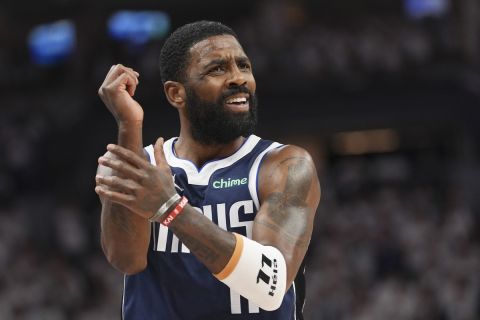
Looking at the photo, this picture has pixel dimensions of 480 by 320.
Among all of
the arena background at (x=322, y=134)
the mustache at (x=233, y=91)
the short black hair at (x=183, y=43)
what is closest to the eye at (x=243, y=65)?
the mustache at (x=233, y=91)

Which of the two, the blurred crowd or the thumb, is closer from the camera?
the thumb

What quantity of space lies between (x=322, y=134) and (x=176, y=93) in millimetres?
18047

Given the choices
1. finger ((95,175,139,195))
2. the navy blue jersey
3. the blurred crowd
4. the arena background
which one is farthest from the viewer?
the arena background

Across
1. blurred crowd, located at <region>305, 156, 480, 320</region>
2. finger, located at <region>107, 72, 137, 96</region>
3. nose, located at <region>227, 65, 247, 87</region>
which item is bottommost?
blurred crowd, located at <region>305, 156, 480, 320</region>

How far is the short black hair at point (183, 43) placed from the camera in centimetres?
524

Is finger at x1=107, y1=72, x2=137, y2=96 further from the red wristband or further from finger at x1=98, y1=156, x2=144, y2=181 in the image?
the red wristband

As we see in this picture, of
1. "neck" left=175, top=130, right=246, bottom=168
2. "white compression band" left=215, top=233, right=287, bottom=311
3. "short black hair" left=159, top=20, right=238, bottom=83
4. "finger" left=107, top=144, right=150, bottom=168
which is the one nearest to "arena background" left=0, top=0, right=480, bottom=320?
"neck" left=175, top=130, right=246, bottom=168

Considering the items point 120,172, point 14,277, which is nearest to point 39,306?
point 14,277

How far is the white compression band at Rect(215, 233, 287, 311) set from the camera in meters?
4.41

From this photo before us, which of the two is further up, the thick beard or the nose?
the nose

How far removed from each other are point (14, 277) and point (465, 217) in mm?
8387

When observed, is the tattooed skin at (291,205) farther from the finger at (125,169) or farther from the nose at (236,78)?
the finger at (125,169)

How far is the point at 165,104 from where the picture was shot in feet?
72.7

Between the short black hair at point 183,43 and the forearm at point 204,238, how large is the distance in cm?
121
